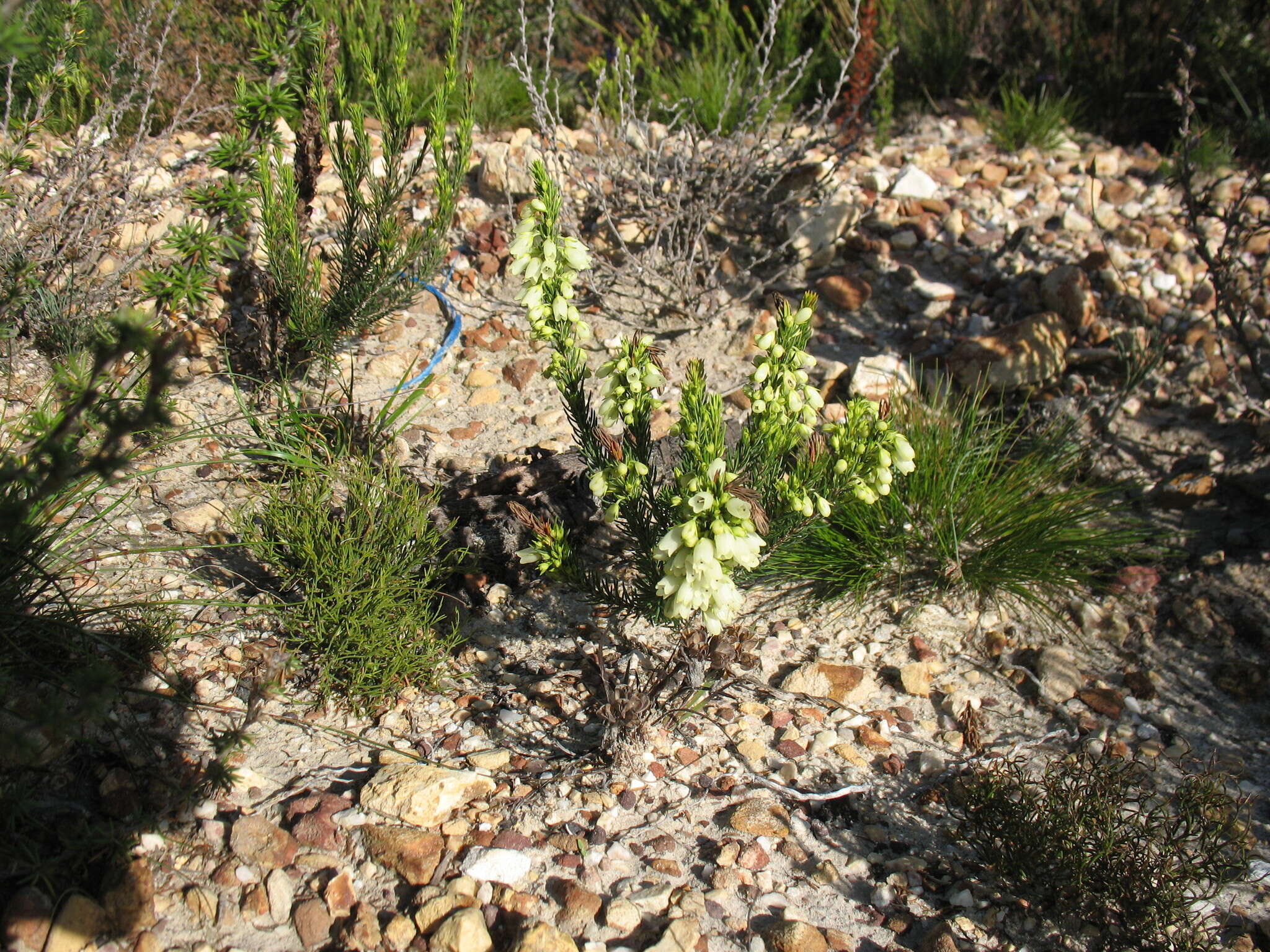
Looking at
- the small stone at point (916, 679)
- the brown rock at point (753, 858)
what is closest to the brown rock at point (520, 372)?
the small stone at point (916, 679)

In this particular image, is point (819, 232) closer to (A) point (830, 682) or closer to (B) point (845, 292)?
(B) point (845, 292)

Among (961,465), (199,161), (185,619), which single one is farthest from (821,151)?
(185,619)

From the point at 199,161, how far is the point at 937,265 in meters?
3.92

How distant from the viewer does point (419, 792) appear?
2.27 metres

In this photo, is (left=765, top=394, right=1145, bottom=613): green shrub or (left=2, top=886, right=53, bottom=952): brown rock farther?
(left=765, top=394, right=1145, bottom=613): green shrub

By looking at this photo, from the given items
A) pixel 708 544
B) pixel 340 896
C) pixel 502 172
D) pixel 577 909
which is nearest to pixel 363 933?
pixel 340 896

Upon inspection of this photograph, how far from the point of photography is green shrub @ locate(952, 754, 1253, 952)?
214 cm

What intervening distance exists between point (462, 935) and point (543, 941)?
6.9 inches

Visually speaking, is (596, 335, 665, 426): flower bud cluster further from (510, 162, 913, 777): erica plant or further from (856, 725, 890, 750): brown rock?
(856, 725, 890, 750): brown rock

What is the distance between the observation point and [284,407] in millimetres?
3559

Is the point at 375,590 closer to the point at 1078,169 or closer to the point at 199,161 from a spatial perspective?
the point at 199,161

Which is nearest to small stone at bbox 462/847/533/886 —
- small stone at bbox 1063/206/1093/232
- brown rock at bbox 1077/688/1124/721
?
brown rock at bbox 1077/688/1124/721

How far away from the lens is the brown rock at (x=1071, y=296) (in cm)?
427

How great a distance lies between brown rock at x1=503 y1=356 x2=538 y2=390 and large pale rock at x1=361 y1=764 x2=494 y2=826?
200 centimetres
